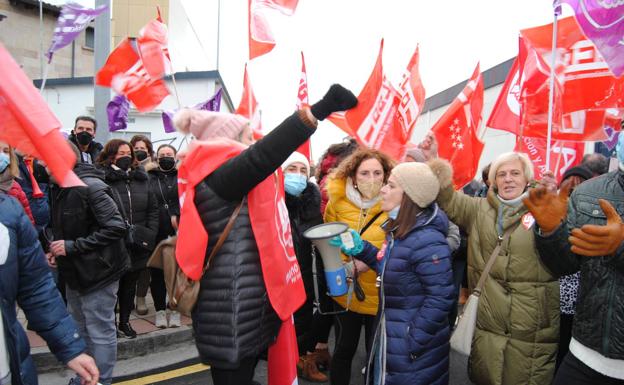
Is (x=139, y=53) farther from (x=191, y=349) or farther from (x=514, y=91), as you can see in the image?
(x=514, y=91)

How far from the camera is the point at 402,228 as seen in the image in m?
2.93

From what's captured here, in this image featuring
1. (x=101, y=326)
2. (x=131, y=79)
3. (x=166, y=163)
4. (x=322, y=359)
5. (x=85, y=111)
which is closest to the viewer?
(x=101, y=326)

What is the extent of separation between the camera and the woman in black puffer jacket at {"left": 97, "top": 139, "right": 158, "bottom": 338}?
4902mm

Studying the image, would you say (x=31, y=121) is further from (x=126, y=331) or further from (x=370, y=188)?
(x=126, y=331)

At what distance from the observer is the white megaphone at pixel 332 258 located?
322cm

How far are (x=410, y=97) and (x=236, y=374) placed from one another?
4.94 metres

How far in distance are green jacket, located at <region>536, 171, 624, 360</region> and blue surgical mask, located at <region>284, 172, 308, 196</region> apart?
208 centimetres

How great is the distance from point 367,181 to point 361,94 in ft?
8.89

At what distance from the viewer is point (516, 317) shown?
9.37 ft

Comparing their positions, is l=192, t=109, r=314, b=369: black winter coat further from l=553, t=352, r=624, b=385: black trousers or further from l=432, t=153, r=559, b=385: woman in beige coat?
l=432, t=153, r=559, b=385: woman in beige coat

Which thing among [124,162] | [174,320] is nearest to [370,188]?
[124,162]

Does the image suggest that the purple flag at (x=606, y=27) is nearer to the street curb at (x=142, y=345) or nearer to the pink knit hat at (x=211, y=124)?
the pink knit hat at (x=211, y=124)

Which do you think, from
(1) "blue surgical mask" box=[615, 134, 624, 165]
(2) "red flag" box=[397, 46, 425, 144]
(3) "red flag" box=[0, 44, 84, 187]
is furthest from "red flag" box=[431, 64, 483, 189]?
(3) "red flag" box=[0, 44, 84, 187]

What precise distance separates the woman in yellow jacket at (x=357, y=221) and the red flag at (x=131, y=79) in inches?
144
